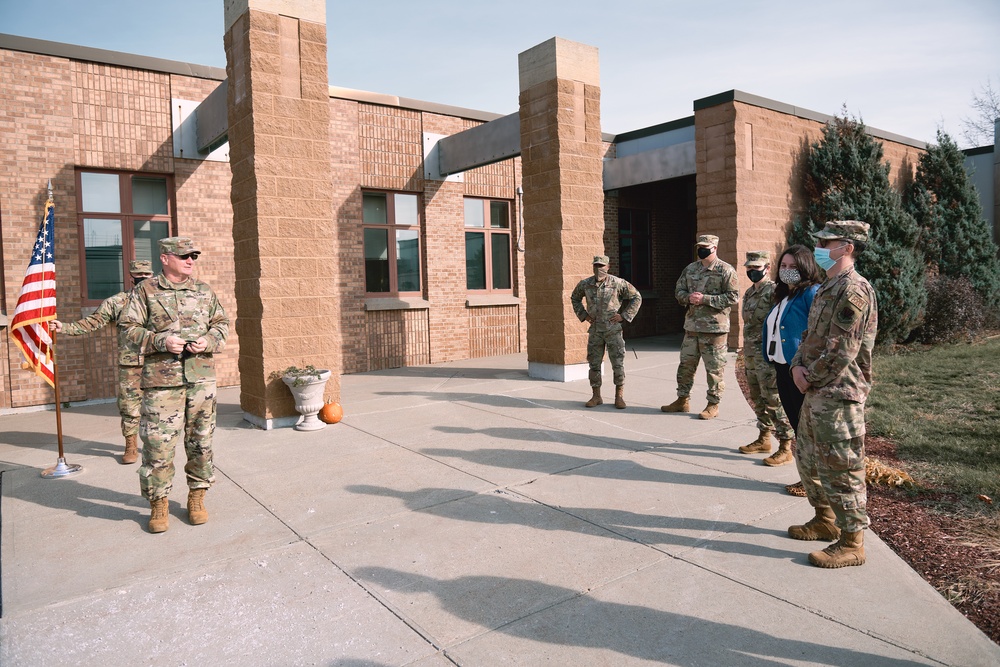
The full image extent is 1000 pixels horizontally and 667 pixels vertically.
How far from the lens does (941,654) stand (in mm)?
3061

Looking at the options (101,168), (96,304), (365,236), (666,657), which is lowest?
(666,657)

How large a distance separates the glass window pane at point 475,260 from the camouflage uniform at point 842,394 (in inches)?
445

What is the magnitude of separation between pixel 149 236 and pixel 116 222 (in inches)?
20.5

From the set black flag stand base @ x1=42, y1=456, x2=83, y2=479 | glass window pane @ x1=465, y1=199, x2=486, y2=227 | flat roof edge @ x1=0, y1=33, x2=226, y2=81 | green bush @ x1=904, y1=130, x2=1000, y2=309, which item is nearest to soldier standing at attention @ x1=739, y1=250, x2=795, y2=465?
black flag stand base @ x1=42, y1=456, x2=83, y2=479

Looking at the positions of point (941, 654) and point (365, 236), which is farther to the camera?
point (365, 236)

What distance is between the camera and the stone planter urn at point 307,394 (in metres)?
7.89

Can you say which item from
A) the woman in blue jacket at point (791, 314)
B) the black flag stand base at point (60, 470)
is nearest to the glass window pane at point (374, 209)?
the black flag stand base at point (60, 470)

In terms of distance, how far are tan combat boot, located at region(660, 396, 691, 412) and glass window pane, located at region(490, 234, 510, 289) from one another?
7.74m

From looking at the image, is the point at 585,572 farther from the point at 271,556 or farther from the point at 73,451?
the point at 73,451

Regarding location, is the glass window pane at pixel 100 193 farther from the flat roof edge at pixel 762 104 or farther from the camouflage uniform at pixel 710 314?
the flat roof edge at pixel 762 104

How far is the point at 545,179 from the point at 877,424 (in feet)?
20.7

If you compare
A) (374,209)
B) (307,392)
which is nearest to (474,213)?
(374,209)

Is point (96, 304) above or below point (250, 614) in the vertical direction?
above

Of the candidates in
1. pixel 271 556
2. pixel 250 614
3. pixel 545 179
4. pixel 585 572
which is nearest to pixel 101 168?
pixel 545 179
